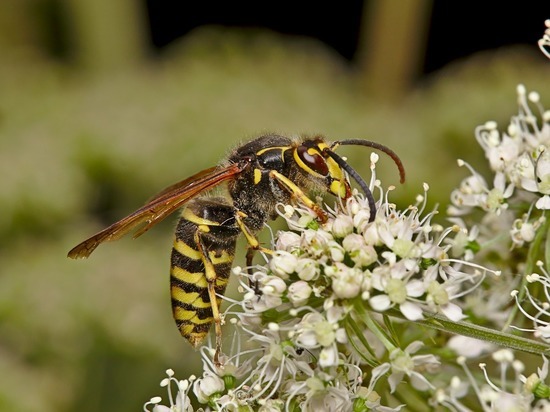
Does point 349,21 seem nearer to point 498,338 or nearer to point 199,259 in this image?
point 199,259

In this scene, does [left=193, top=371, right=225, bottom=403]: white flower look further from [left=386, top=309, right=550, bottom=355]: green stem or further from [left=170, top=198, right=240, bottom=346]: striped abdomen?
[left=386, top=309, right=550, bottom=355]: green stem

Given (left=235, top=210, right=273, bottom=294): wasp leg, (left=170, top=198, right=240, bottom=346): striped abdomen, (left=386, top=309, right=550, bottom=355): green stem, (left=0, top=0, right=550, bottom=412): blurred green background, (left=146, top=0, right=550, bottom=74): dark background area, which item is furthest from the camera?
(left=146, top=0, right=550, bottom=74): dark background area

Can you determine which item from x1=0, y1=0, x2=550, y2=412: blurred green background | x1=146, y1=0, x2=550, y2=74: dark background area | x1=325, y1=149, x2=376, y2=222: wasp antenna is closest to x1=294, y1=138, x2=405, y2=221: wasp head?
x1=325, y1=149, x2=376, y2=222: wasp antenna

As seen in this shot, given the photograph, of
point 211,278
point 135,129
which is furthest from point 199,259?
point 135,129

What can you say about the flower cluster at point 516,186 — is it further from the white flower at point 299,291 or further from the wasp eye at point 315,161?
the white flower at point 299,291

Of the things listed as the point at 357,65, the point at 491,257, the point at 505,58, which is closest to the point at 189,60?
the point at 357,65

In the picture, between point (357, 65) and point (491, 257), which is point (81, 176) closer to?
point (357, 65)

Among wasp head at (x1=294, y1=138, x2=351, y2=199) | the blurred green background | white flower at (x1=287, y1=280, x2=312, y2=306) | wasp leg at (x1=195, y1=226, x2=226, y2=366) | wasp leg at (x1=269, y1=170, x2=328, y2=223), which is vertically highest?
wasp head at (x1=294, y1=138, x2=351, y2=199)
